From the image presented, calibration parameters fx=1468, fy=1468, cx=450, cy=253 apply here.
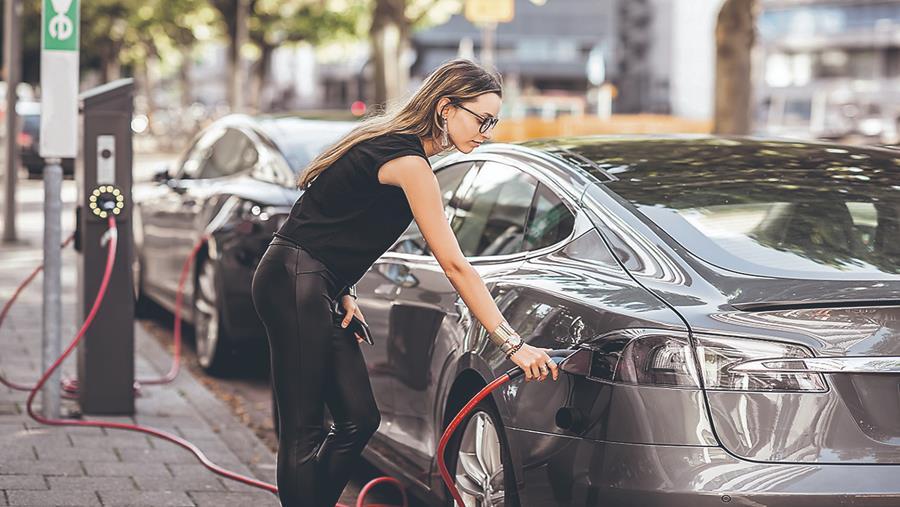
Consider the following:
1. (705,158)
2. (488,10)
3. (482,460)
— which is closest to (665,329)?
(482,460)

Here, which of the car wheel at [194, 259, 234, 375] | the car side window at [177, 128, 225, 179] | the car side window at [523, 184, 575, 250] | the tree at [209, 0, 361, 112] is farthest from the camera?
the tree at [209, 0, 361, 112]

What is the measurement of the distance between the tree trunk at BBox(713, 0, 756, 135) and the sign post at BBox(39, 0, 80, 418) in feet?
39.1

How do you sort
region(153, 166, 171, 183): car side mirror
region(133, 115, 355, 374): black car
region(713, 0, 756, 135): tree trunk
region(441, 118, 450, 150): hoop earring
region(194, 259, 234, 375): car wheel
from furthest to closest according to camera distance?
region(713, 0, 756, 135): tree trunk < region(153, 166, 171, 183): car side mirror < region(194, 259, 234, 375): car wheel < region(133, 115, 355, 374): black car < region(441, 118, 450, 150): hoop earring

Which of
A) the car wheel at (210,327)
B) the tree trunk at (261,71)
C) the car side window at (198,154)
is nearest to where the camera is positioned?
the car wheel at (210,327)

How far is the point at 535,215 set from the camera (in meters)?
4.78

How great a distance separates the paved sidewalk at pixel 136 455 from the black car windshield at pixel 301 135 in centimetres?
145

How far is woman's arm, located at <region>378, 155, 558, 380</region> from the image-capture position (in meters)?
3.86

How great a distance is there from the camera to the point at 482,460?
14.6 feet

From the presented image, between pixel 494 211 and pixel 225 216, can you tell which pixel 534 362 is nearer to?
pixel 494 211

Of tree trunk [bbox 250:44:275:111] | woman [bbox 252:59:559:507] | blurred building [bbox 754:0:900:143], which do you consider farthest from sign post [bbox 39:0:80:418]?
blurred building [bbox 754:0:900:143]

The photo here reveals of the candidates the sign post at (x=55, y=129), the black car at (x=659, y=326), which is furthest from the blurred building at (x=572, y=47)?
the black car at (x=659, y=326)

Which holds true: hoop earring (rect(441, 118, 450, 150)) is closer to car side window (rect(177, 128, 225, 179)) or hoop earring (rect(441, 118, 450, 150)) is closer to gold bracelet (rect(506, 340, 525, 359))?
gold bracelet (rect(506, 340, 525, 359))

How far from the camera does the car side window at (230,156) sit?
9.10 m

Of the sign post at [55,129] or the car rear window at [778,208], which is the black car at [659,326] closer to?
the car rear window at [778,208]
